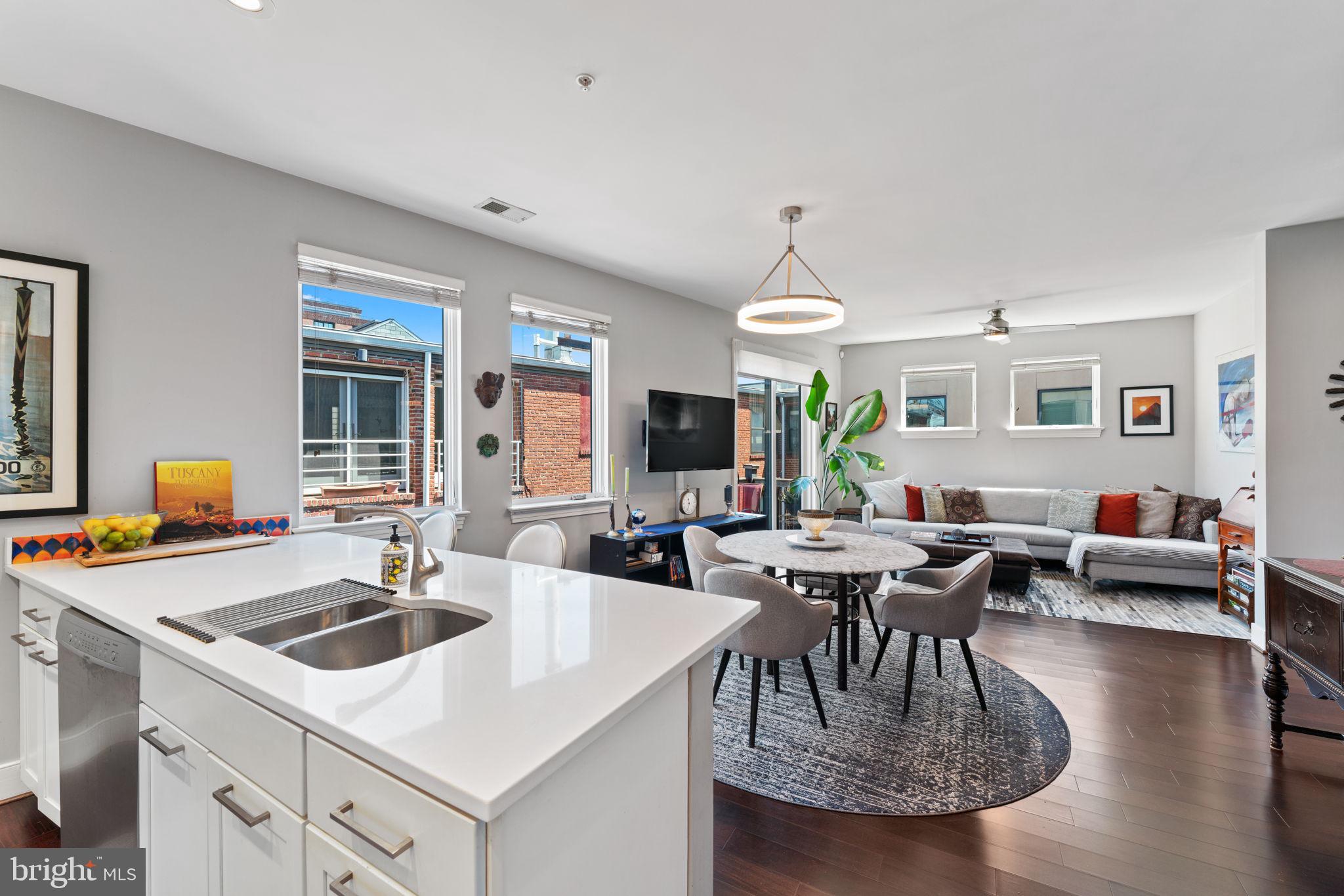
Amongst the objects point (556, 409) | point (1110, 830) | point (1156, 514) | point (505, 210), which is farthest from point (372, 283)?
point (1156, 514)

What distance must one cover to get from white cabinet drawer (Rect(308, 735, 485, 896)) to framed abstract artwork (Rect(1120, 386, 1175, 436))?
296 inches

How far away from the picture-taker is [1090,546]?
5.14 m

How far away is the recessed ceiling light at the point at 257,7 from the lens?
1.67m

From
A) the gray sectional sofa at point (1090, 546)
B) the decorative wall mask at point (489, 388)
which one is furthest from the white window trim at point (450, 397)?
the gray sectional sofa at point (1090, 546)

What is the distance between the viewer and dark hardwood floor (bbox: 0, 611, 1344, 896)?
1.73 metres

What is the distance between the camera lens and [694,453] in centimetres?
508

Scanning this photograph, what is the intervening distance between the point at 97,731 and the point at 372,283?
2281 mm

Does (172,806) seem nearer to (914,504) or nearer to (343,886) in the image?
(343,886)

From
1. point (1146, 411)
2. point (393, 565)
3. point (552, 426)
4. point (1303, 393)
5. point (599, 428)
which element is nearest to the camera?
point (393, 565)

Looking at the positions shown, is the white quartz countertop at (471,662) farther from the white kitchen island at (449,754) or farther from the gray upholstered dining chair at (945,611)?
the gray upholstered dining chair at (945,611)

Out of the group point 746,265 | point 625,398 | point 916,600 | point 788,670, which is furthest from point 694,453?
point 916,600

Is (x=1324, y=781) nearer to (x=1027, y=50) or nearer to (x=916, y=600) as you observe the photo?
(x=916, y=600)

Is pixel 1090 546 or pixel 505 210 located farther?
pixel 1090 546

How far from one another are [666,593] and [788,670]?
2.01 meters
